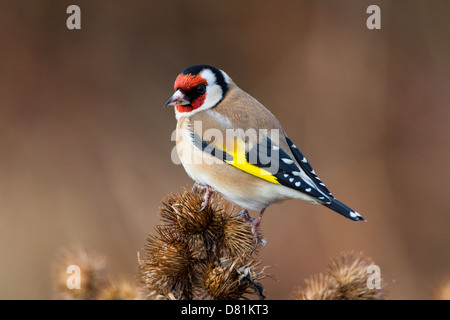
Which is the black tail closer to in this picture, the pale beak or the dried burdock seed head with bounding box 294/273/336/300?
the dried burdock seed head with bounding box 294/273/336/300

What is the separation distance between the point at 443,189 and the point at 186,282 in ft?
15.0

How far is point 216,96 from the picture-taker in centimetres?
361

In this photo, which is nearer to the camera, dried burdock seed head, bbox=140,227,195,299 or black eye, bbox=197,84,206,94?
dried burdock seed head, bbox=140,227,195,299

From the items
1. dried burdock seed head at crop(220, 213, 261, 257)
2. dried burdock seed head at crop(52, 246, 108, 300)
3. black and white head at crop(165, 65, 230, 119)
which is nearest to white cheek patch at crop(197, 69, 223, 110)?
black and white head at crop(165, 65, 230, 119)

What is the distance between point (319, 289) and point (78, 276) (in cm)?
143

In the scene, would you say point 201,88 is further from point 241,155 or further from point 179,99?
point 241,155

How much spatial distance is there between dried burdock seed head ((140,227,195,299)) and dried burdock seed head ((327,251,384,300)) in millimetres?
827

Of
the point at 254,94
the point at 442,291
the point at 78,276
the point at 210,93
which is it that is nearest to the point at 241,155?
the point at 210,93

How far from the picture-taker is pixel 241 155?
320 cm

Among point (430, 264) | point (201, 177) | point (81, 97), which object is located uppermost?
point (81, 97)

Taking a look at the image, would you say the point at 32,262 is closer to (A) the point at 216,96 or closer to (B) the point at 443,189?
(A) the point at 216,96

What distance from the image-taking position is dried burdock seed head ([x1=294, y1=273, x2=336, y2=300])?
266cm

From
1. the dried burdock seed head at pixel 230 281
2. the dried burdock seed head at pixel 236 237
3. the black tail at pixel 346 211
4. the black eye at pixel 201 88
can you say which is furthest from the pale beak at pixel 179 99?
the dried burdock seed head at pixel 230 281

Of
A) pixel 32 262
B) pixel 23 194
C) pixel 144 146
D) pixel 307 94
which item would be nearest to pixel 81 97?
pixel 144 146
